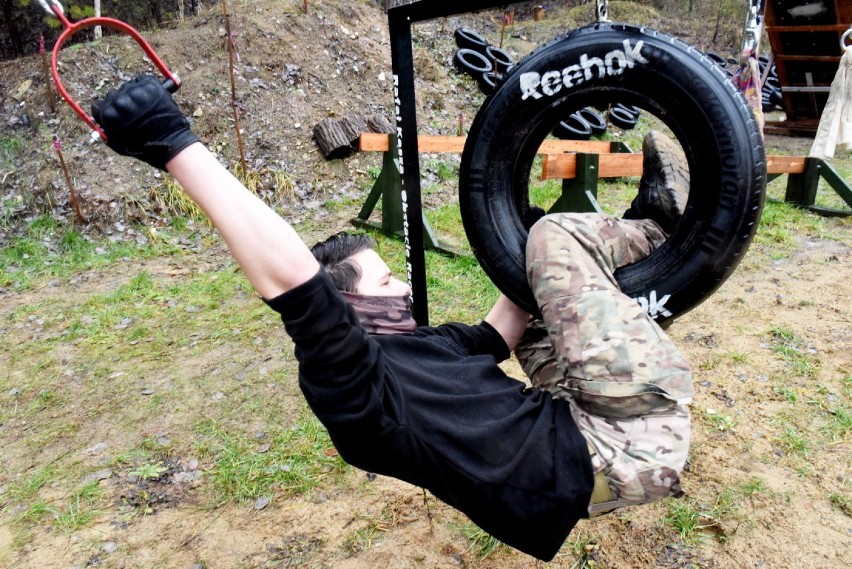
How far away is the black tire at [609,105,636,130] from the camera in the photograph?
938cm

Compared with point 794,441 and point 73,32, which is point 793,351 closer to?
point 794,441

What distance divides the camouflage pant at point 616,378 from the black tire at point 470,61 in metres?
8.52

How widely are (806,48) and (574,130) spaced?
3921 millimetres

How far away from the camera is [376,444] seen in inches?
56.5

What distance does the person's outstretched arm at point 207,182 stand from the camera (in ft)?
3.92

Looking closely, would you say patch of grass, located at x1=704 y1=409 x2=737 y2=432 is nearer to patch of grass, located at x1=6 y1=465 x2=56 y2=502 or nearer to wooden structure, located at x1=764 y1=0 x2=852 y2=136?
patch of grass, located at x1=6 y1=465 x2=56 y2=502

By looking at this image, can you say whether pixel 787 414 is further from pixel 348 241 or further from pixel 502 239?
pixel 348 241

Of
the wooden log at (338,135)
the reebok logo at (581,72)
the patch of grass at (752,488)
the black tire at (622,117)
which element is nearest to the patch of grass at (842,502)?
the patch of grass at (752,488)

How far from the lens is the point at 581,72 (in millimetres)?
1818

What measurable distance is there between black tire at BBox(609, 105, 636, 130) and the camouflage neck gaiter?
8.50 meters

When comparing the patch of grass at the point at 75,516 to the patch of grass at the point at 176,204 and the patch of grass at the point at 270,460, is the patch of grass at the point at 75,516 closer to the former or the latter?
the patch of grass at the point at 270,460

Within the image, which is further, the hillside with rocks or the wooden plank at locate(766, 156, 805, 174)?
the hillside with rocks

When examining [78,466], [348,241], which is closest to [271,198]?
[78,466]

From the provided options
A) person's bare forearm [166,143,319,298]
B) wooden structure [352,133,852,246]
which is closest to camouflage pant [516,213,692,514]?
person's bare forearm [166,143,319,298]
